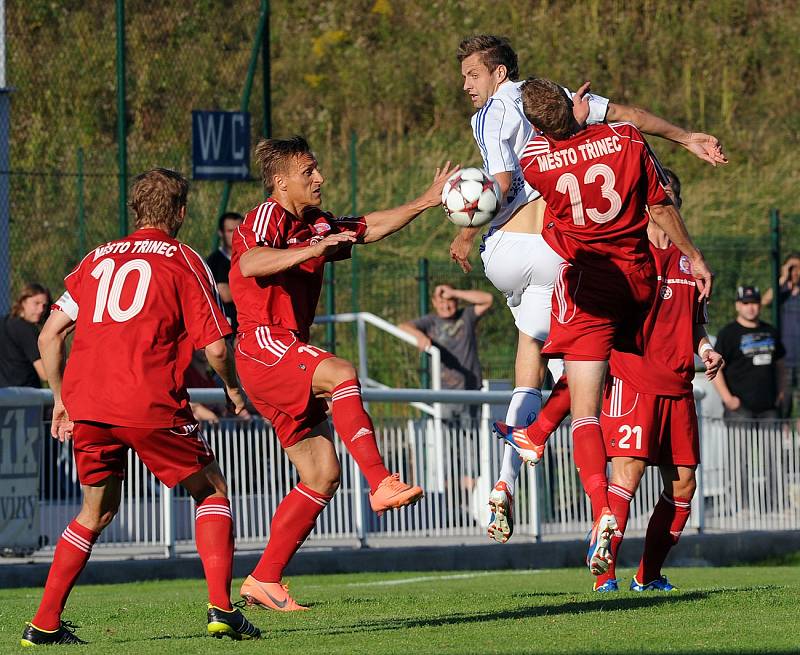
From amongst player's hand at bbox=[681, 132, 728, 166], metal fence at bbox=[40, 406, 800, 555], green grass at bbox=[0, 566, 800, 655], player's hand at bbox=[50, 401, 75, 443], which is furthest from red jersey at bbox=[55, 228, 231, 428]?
metal fence at bbox=[40, 406, 800, 555]

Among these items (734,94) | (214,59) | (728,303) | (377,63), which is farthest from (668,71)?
(214,59)

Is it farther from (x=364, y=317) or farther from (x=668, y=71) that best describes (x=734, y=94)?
(x=364, y=317)

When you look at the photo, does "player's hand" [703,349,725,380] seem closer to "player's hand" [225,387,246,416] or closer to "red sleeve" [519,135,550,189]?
"red sleeve" [519,135,550,189]

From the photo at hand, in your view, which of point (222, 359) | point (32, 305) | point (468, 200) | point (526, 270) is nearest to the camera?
point (222, 359)

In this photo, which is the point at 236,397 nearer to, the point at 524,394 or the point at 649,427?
the point at 524,394

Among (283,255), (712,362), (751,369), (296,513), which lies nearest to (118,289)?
(283,255)

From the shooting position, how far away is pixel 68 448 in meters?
12.9

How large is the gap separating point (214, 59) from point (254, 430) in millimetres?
7945

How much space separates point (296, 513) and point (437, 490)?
5653 millimetres

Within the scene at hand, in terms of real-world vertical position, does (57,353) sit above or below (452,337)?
below

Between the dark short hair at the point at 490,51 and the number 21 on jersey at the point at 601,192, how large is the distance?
123cm

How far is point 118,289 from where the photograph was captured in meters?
7.25

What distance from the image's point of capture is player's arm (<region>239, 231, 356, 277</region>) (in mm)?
7785

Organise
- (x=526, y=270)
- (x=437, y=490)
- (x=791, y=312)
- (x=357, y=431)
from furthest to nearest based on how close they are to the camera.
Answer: (x=791, y=312)
(x=437, y=490)
(x=526, y=270)
(x=357, y=431)
